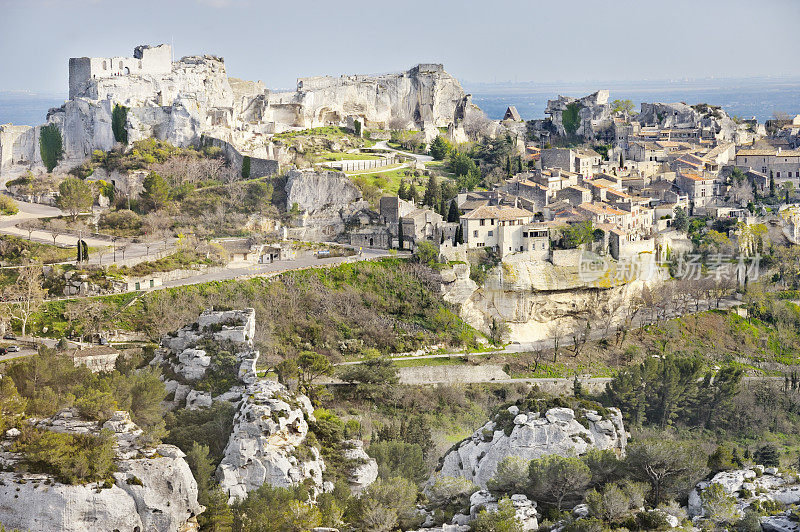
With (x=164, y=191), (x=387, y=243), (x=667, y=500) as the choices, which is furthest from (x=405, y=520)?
(x=164, y=191)

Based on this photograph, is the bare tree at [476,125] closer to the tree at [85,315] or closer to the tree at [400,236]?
the tree at [400,236]

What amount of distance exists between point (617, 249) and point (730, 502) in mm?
25242

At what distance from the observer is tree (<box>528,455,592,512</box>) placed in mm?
20859

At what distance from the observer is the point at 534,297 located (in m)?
43.0

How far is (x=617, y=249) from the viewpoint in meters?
44.3

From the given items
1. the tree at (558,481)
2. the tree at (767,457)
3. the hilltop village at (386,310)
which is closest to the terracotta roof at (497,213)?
the hilltop village at (386,310)

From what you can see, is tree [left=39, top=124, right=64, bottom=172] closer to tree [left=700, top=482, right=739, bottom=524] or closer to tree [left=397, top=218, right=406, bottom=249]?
tree [left=397, top=218, right=406, bottom=249]

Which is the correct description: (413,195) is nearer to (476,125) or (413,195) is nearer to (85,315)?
(85,315)

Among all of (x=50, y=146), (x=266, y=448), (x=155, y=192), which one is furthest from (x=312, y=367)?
(x=50, y=146)

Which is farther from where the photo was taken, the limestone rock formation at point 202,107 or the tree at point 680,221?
the limestone rock formation at point 202,107

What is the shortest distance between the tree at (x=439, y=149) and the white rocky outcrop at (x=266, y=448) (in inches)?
1457

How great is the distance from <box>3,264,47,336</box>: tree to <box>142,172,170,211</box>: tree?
907 centimetres

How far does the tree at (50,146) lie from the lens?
48625 millimetres

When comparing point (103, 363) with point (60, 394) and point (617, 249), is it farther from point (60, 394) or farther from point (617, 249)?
point (617, 249)
